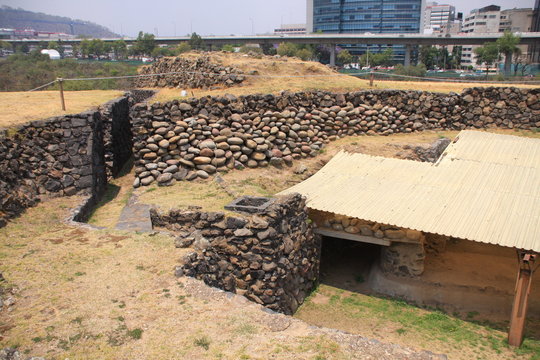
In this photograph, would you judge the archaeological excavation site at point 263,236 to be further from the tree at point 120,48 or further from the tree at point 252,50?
the tree at point 120,48

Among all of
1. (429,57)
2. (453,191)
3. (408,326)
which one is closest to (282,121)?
(453,191)

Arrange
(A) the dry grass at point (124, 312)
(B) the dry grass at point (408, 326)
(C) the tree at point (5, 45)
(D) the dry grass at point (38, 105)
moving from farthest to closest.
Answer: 1. (C) the tree at point (5, 45)
2. (D) the dry grass at point (38, 105)
3. (B) the dry grass at point (408, 326)
4. (A) the dry grass at point (124, 312)

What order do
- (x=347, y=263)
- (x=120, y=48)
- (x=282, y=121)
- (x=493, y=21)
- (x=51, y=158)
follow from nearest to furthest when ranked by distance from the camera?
(x=51, y=158) < (x=347, y=263) < (x=282, y=121) < (x=120, y=48) < (x=493, y=21)

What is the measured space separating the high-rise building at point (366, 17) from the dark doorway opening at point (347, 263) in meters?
100

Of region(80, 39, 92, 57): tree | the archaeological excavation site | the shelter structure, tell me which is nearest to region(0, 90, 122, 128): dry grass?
the archaeological excavation site

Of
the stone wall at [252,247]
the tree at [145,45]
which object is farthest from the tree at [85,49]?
the stone wall at [252,247]

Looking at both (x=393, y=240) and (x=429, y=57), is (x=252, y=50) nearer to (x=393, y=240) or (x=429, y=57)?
(x=393, y=240)

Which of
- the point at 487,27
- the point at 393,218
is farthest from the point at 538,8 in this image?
the point at 393,218

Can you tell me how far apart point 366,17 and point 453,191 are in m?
114

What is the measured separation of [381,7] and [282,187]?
112 meters

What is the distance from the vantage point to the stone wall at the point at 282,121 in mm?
12234

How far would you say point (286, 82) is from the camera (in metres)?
16.1

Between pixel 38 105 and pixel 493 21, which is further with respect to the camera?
pixel 493 21

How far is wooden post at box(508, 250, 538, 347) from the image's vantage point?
784cm
